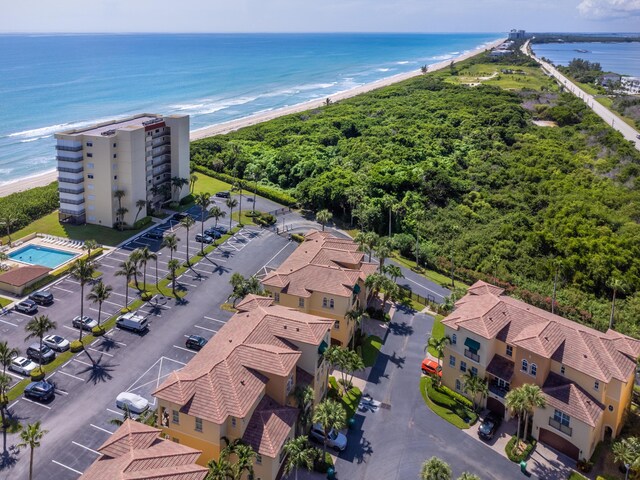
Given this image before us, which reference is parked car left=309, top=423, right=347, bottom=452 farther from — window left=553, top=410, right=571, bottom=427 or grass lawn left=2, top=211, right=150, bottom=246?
grass lawn left=2, top=211, right=150, bottom=246

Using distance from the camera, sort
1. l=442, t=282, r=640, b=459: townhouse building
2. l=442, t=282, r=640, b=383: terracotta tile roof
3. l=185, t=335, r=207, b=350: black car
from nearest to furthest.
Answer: l=442, t=282, r=640, b=459: townhouse building, l=442, t=282, r=640, b=383: terracotta tile roof, l=185, t=335, r=207, b=350: black car

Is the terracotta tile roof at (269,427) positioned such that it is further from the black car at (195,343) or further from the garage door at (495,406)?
the garage door at (495,406)

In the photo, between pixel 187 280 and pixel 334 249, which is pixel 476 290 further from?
pixel 187 280

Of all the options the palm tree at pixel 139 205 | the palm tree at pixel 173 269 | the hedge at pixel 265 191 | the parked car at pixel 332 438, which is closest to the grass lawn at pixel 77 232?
the palm tree at pixel 139 205

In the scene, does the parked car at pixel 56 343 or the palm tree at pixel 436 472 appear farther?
the parked car at pixel 56 343

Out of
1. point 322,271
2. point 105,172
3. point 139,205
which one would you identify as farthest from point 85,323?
point 105,172

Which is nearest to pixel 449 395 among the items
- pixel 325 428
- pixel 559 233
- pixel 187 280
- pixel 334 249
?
pixel 325 428

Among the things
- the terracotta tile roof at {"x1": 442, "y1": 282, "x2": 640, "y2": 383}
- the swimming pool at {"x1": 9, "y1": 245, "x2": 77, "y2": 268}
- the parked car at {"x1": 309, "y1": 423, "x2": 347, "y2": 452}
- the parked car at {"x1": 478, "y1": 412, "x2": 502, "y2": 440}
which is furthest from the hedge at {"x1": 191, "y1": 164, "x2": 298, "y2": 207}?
the parked car at {"x1": 478, "y1": 412, "x2": 502, "y2": 440}
